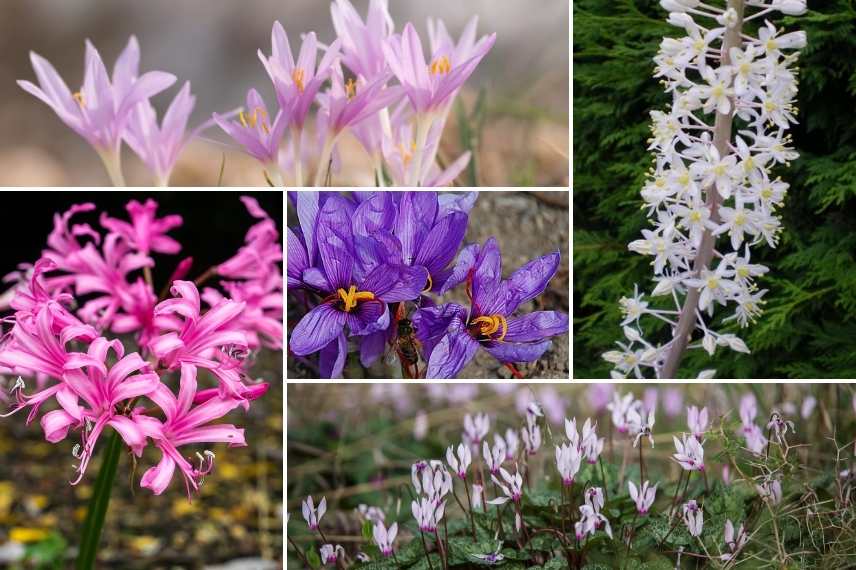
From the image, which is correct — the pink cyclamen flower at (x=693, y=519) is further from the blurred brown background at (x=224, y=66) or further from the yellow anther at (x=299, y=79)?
the yellow anther at (x=299, y=79)

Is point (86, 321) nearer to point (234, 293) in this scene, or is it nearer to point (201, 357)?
point (234, 293)

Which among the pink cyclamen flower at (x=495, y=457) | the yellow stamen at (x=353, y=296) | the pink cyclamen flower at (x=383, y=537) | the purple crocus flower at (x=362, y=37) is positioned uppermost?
the purple crocus flower at (x=362, y=37)

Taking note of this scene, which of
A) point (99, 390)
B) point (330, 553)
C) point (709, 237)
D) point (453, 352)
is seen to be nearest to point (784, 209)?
point (709, 237)

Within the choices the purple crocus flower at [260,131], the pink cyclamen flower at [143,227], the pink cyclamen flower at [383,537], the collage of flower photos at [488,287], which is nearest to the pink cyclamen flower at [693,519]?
the collage of flower photos at [488,287]

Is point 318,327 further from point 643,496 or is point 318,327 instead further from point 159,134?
point 643,496

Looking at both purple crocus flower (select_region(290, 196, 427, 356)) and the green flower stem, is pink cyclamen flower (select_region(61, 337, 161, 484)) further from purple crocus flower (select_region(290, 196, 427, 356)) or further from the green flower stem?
purple crocus flower (select_region(290, 196, 427, 356))

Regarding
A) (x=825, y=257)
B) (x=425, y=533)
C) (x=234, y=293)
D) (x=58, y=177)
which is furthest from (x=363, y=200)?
(x=58, y=177)
